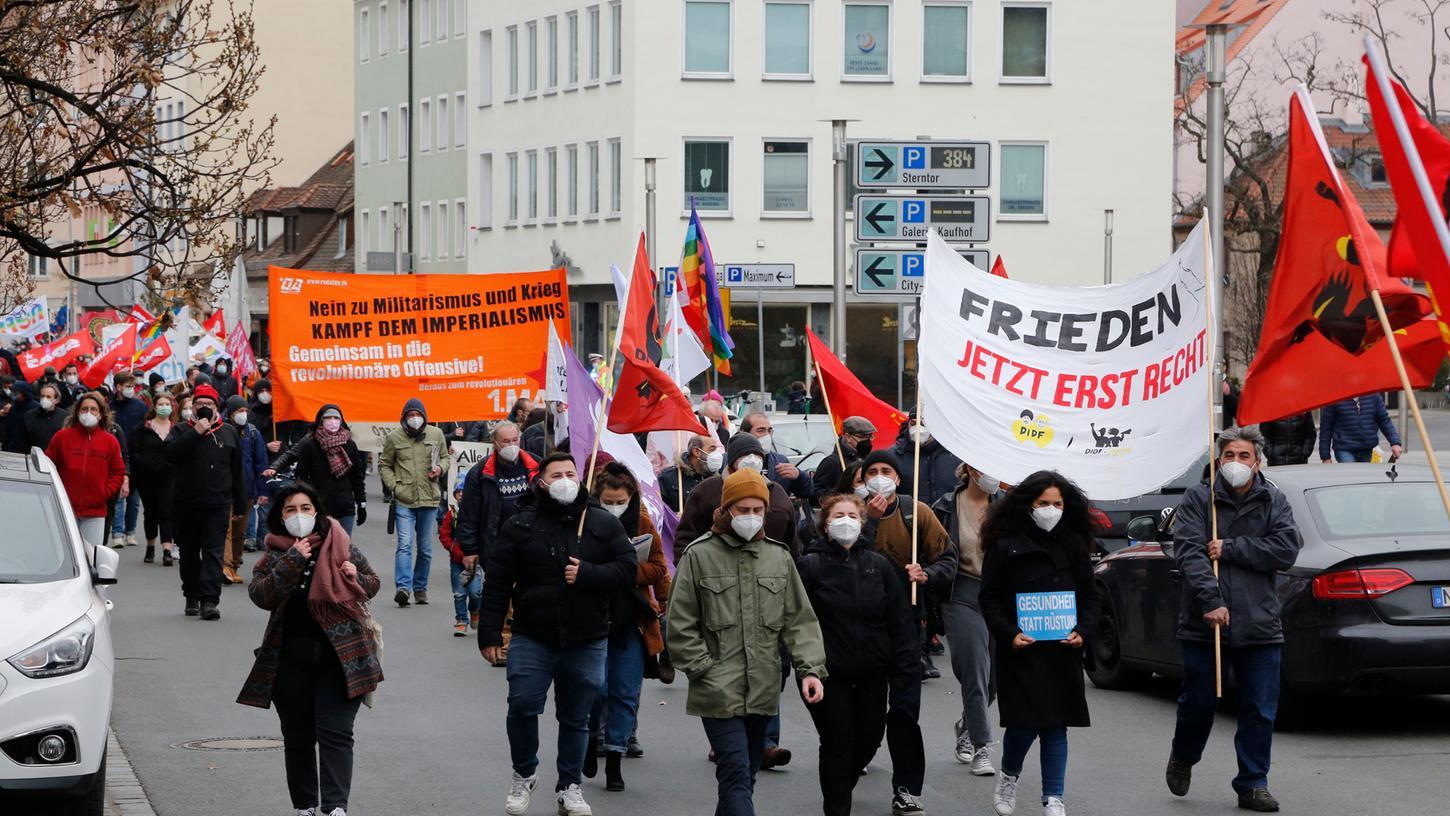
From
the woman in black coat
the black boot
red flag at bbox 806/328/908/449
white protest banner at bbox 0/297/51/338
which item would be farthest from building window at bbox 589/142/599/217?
the woman in black coat

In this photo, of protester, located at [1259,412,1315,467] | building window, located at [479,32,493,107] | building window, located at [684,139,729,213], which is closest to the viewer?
protester, located at [1259,412,1315,467]

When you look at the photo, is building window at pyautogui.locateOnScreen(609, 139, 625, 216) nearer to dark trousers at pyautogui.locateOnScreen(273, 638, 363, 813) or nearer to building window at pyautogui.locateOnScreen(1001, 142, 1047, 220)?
building window at pyautogui.locateOnScreen(1001, 142, 1047, 220)

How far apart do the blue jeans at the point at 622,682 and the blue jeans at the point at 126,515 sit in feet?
49.3

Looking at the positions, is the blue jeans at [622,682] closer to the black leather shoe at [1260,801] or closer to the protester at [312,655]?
the protester at [312,655]

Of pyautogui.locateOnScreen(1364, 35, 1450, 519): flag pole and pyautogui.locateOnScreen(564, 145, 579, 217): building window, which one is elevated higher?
pyautogui.locateOnScreen(564, 145, 579, 217): building window

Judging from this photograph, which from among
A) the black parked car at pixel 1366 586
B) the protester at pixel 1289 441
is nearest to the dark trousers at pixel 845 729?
the black parked car at pixel 1366 586

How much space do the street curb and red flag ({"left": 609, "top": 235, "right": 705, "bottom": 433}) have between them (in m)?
3.65

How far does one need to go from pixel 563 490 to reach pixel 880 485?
187 centimetres

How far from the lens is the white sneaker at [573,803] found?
9.60m

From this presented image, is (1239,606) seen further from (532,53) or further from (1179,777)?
(532,53)

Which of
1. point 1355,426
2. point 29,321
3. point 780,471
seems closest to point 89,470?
point 780,471

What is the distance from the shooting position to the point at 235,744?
11.5 meters

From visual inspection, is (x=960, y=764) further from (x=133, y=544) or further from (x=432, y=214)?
(x=432, y=214)

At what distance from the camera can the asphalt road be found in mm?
9938
